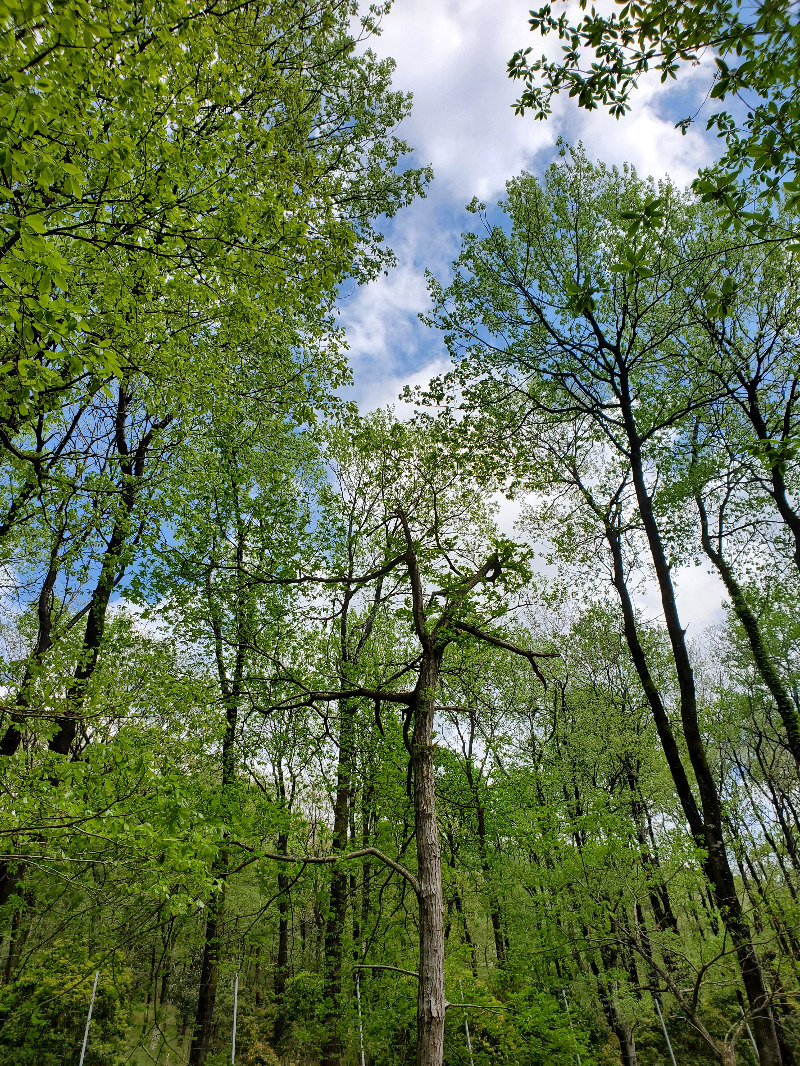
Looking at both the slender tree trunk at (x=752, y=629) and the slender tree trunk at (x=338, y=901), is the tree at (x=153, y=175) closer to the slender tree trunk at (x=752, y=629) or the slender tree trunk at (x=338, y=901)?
the slender tree trunk at (x=338, y=901)

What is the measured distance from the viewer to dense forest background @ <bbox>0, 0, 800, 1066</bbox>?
3.43m

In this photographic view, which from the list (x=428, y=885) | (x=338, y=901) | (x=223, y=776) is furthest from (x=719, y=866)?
(x=223, y=776)

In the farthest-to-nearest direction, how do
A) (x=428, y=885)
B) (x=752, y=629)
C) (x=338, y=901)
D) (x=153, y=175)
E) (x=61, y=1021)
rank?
(x=61, y=1021) < (x=752, y=629) < (x=338, y=901) < (x=428, y=885) < (x=153, y=175)

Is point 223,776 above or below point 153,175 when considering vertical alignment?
below

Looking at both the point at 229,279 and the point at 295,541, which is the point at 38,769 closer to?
the point at 295,541

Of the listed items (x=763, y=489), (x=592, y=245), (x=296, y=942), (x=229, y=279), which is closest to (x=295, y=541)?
(x=229, y=279)

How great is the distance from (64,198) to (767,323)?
1052 cm

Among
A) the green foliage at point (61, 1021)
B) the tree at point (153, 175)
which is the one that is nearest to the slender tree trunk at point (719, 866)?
the tree at point (153, 175)

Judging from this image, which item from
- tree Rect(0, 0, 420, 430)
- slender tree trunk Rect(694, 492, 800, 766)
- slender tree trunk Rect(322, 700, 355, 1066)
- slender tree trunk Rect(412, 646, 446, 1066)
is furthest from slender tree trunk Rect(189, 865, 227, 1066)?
slender tree trunk Rect(694, 492, 800, 766)

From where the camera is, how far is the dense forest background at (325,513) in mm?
3434

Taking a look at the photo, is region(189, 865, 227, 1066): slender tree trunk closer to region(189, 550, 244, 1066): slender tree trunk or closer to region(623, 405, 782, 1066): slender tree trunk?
region(189, 550, 244, 1066): slender tree trunk

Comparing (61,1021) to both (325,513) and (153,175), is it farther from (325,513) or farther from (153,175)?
(153,175)

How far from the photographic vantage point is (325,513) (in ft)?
29.1

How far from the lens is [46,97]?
2691mm
